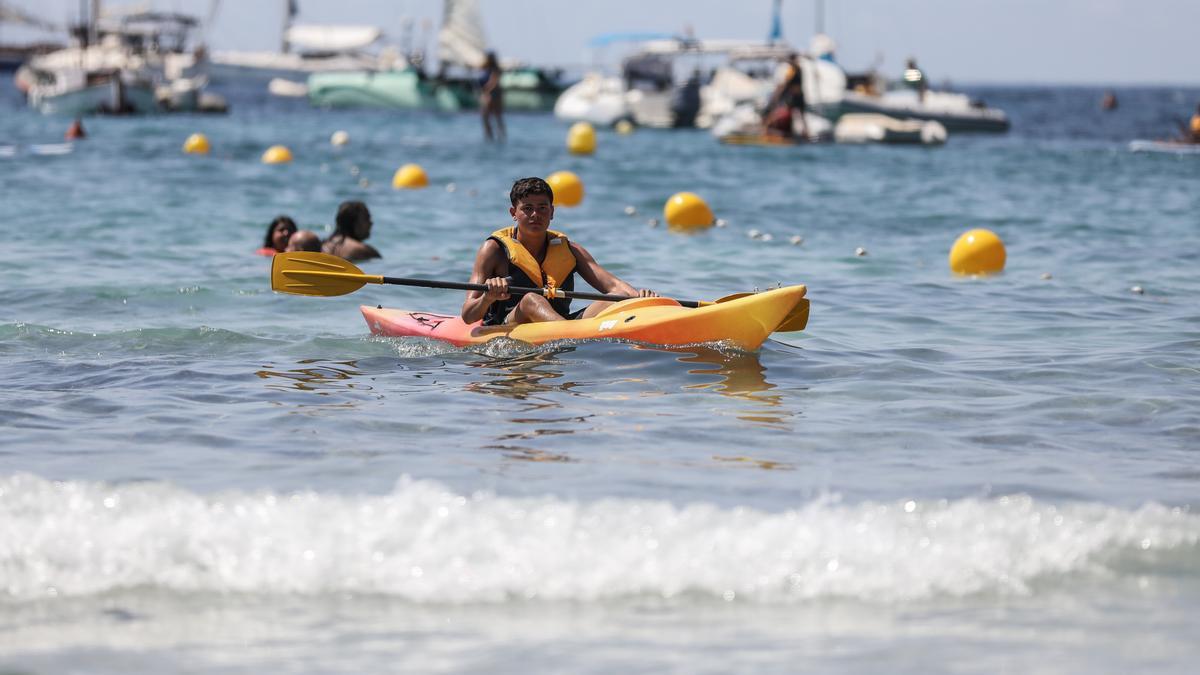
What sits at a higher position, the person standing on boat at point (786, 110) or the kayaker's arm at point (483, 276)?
the person standing on boat at point (786, 110)

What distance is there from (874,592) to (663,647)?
0.80 meters

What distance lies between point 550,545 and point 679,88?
37409mm

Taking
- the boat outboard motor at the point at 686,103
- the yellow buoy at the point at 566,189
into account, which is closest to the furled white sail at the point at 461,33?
the boat outboard motor at the point at 686,103

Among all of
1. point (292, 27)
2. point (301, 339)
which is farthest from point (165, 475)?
point (292, 27)

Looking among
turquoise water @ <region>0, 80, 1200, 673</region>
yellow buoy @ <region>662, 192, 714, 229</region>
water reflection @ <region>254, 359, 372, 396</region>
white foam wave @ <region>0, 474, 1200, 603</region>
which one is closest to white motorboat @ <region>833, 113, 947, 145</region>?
yellow buoy @ <region>662, 192, 714, 229</region>

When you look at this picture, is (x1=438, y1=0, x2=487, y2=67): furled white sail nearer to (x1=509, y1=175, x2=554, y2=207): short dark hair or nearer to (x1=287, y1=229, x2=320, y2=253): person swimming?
(x1=287, y1=229, x2=320, y2=253): person swimming

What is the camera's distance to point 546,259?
8.24 m

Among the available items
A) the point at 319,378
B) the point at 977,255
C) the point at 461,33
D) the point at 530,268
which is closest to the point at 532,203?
the point at 530,268

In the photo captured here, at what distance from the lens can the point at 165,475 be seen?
541cm

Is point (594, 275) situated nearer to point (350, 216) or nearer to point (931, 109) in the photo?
point (350, 216)

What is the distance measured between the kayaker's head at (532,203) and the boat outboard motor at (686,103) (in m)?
33.6

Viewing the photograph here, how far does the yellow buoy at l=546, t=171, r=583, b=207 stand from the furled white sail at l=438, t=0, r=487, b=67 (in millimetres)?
47724

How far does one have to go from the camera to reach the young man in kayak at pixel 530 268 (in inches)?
312

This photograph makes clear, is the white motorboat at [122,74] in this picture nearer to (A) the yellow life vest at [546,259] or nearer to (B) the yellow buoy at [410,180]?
(B) the yellow buoy at [410,180]
